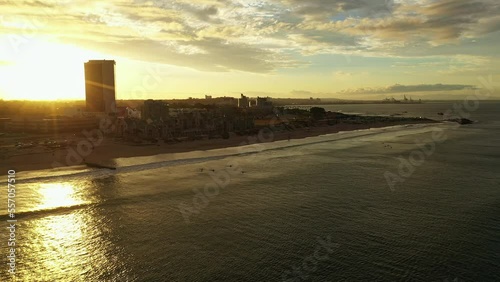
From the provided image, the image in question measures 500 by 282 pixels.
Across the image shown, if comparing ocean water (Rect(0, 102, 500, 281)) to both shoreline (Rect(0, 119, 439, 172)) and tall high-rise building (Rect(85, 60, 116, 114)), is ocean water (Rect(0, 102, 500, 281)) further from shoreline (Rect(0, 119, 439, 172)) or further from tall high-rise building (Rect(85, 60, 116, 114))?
tall high-rise building (Rect(85, 60, 116, 114))

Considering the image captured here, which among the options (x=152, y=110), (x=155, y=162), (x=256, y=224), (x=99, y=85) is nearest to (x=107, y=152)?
(x=155, y=162)

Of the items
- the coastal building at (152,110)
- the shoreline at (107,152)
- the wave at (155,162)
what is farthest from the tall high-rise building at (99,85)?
the wave at (155,162)

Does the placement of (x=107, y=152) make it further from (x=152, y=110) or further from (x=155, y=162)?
(x=152, y=110)

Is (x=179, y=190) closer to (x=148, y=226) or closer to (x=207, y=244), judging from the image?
(x=148, y=226)

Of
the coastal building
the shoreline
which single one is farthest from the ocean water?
the coastal building

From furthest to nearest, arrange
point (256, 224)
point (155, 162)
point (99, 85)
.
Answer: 1. point (99, 85)
2. point (155, 162)
3. point (256, 224)

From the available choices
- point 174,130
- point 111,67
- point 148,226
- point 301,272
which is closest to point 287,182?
point 148,226
